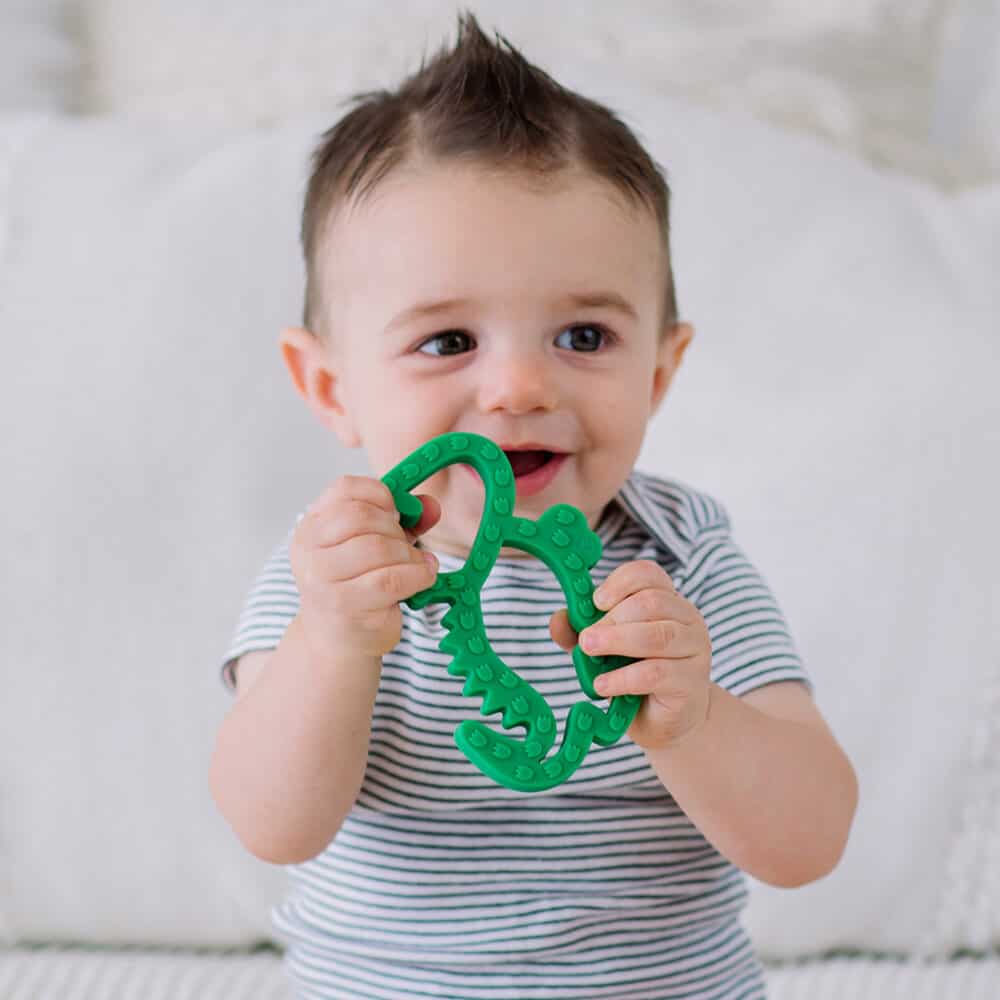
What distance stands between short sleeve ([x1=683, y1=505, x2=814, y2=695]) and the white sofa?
0.93 feet

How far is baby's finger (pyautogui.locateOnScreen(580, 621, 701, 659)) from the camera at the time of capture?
25.8 inches

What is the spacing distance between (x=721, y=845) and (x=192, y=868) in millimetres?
544

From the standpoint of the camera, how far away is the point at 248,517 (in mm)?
1168

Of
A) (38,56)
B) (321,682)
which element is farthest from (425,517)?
(38,56)

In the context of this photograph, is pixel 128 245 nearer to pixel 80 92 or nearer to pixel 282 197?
pixel 282 197

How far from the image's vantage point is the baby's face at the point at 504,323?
750 millimetres

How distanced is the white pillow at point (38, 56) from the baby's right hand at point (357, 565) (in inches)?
38.3

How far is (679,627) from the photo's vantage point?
0.67 m

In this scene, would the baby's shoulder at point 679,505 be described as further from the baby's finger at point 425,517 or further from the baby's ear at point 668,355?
the baby's finger at point 425,517

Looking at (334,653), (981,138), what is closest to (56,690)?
(334,653)

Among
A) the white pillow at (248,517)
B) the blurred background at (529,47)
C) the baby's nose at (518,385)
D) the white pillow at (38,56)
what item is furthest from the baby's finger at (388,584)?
the white pillow at (38,56)

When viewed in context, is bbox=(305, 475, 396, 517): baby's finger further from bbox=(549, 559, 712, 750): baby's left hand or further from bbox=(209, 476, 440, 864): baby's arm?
bbox=(549, 559, 712, 750): baby's left hand

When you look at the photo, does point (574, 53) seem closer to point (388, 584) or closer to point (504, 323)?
point (504, 323)

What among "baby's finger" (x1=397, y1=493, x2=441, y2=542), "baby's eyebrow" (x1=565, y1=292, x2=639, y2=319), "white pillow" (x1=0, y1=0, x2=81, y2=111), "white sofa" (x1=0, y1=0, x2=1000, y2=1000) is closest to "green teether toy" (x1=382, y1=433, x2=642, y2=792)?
"baby's finger" (x1=397, y1=493, x2=441, y2=542)
